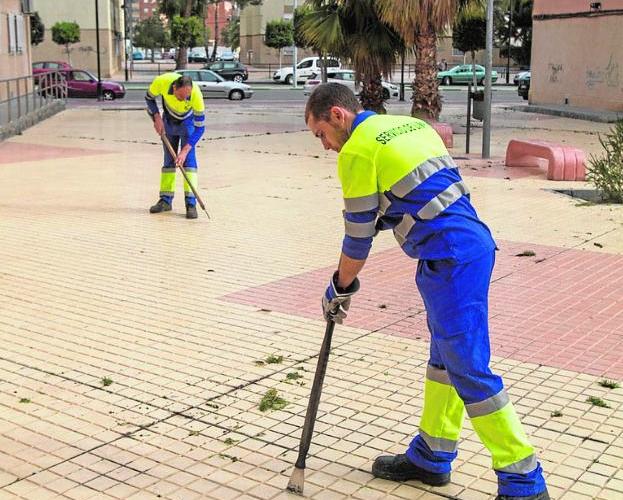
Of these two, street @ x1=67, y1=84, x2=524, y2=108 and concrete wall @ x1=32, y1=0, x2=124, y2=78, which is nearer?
street @ x1=67, y1=84, x2=524, y2=108

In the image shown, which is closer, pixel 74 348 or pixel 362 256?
pixel 362 256

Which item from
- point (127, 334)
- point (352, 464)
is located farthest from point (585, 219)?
point (352, 464)

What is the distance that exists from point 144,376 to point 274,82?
51.2 meters

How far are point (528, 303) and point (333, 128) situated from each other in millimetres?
3695

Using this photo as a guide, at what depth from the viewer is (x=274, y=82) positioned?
55344mm

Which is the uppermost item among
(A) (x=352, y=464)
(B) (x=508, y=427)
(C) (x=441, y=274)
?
(C) (x=441, y=274)

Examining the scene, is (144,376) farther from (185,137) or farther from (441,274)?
(185,137)

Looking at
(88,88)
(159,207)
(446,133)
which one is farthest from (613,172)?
(88,88)

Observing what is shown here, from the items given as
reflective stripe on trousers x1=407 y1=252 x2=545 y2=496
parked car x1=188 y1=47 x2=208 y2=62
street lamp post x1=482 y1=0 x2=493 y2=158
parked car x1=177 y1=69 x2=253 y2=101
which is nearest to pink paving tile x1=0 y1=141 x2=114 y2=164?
street lamp post x1=482 y1=0 x2=493 y2=158

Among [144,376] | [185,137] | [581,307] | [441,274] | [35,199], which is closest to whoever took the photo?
[441,274]

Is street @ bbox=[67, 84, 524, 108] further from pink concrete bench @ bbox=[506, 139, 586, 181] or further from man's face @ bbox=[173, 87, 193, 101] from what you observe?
man's face @ bbox=[173, 87, 193, 101]

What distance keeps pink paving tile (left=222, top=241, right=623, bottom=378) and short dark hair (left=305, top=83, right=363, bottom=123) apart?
2.63 meters

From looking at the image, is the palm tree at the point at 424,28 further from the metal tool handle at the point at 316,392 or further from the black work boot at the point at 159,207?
the metal tool handle at the point at 316,392

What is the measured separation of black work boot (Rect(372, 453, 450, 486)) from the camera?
393 centimetres
